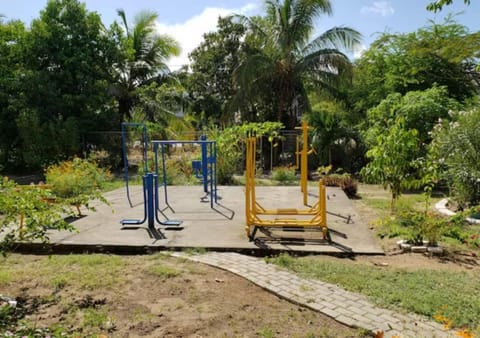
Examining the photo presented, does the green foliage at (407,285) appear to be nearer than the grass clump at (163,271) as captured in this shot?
Yes

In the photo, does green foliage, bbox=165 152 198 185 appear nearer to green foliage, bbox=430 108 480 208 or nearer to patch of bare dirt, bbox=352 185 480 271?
green foliage, bbox=430 108 480 208

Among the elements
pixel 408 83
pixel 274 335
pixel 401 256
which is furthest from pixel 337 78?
pixel 274 335

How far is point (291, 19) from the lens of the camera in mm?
14242

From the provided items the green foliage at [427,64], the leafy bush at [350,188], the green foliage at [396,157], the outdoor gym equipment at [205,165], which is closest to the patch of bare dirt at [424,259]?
the green foliage at [396,157]

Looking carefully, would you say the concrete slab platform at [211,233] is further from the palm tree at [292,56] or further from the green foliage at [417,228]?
the palm tree at [292,56]

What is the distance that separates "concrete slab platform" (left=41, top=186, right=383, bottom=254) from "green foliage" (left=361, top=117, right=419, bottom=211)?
855 millimetres

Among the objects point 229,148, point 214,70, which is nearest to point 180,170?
point 229,148

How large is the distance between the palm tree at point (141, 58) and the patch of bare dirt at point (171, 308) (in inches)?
541

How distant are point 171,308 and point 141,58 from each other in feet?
52.3

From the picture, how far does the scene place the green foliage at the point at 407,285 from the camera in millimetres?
2912

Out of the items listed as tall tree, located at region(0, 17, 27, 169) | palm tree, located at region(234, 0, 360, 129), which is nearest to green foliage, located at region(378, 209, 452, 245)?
palm tree, located at region(234, 0, 360, 129)

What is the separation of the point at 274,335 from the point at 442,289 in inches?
67.7

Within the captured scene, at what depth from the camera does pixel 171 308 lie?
2.99 meters

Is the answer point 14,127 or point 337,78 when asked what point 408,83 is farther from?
point 14,127
